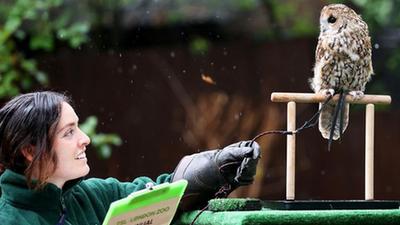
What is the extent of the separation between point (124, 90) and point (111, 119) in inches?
6.2

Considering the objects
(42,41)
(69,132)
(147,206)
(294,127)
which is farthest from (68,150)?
(42,41)

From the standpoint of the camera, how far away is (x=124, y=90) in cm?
465

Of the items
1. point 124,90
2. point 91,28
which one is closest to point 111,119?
point 124,90

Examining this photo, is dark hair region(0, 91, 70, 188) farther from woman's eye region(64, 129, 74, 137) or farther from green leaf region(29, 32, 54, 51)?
green leaf region(29, 32, 54, 51)

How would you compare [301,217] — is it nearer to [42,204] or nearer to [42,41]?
[42,204]

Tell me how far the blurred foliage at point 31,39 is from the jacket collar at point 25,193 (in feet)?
7.42

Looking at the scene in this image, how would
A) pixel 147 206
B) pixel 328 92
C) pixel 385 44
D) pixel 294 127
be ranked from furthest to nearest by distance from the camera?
pixel 385 44 < pixel 328 92 < pixel 294 127 < pixel 147 206

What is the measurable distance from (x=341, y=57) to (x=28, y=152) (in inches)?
30.6

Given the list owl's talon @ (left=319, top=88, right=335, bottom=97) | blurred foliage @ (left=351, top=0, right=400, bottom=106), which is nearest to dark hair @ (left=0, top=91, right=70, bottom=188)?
owl's talon @ (left=319, top=88, right=335, bottom=97)

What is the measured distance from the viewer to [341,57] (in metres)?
2.20

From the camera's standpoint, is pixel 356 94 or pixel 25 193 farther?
pixel 356 94

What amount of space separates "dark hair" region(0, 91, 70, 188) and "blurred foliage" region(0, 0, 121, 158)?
2254 mm

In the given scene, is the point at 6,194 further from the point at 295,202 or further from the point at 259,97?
the point at 259,97

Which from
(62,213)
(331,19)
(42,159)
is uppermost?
(331,19)
